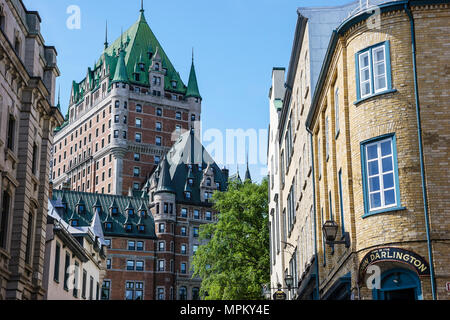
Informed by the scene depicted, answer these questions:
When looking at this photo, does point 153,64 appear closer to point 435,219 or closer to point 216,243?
point 216,243

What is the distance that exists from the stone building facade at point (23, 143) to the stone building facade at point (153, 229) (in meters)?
63.2

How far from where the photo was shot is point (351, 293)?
22.2m

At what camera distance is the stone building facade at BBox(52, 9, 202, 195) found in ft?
410

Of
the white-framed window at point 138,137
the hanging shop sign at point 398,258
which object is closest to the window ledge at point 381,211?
the hanging shop sign at point 398,258

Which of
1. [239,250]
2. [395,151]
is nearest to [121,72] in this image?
[239,250]

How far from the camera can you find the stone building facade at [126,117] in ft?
410

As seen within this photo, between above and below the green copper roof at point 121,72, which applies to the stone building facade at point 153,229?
below

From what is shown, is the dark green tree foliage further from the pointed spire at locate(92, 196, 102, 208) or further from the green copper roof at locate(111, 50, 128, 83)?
the green copper roof at locate(111, 50, 128, 83)

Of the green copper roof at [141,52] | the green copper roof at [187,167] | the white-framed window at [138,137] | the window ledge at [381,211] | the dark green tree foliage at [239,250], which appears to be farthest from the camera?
the green copper roof at [141,52]

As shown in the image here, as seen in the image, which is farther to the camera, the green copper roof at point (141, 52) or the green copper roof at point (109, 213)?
the green copper roof at point (141, 52)

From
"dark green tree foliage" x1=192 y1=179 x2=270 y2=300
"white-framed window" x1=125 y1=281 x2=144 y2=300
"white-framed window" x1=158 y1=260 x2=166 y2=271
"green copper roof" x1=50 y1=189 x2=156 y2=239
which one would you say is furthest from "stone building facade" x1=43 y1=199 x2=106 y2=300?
"green copper roof" x1=50 y1=189 x2=156 y2=239

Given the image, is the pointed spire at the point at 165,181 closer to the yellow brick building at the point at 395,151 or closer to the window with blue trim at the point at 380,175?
the yellow brick building at the point at 395,151

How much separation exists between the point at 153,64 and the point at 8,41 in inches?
4121
